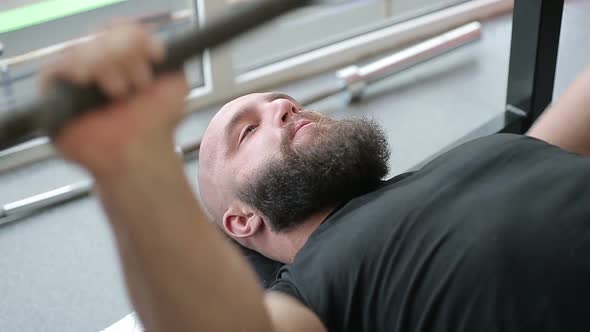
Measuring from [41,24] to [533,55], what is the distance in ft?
5.65

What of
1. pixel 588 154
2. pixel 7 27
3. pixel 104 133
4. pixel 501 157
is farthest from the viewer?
pixel 7 27

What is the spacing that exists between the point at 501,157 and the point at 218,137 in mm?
640

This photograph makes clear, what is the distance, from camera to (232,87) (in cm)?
312

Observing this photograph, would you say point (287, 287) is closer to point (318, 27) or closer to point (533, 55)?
point (533, 55)

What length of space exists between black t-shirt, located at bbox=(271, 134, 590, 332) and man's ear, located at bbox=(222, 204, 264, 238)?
254 mm

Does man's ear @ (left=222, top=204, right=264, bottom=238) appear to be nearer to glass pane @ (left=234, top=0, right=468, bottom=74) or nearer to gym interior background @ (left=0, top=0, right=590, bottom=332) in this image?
gym interior background @ (left=0, top=0, right=590, bottom=332)

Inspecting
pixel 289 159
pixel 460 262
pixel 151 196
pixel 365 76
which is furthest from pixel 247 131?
pixel 365 76

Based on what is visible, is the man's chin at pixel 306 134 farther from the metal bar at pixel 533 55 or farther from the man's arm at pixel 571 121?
the metal bar at pixel 533 55

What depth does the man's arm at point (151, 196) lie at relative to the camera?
30.5 inches

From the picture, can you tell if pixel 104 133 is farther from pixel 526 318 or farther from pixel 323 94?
pixel 323 94

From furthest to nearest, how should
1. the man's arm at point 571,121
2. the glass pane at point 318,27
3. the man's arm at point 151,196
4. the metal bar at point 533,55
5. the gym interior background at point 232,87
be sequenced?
the glass pane at point 318,27
the metal bar at point 533,55
the gym interior background at point 232,87
the man's arm at point 571,121
the man's arm at point 151,196

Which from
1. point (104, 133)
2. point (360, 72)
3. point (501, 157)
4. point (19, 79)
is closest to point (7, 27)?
point (19, 79)

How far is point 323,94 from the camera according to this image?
2893mm

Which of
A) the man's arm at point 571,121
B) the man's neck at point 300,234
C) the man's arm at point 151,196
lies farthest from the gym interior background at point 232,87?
the man's arm at point 151,196
